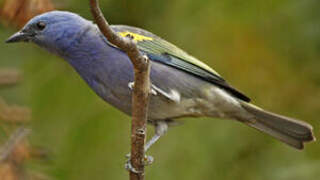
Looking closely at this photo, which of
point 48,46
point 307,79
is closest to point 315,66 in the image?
point 307,79

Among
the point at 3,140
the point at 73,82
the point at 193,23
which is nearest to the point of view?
the point at 3,140

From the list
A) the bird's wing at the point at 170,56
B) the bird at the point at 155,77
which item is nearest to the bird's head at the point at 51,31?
the bird at the point at 155,77

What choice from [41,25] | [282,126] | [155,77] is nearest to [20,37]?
[41,25]

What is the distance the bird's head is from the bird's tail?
1116mm

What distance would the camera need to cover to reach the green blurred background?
6.40 m

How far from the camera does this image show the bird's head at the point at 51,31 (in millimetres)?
5348

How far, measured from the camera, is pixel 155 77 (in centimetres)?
547

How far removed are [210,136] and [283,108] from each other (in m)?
0.60

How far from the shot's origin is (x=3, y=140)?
5.80m

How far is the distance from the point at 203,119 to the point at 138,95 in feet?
7.99

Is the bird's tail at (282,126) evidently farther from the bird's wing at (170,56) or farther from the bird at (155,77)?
the bird's wing at (170,56)

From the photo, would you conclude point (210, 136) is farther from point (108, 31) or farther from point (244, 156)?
point (108, 31)

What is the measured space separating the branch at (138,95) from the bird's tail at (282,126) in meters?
1.36

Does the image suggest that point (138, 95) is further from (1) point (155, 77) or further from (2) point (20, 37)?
(2) point (20, 37)
